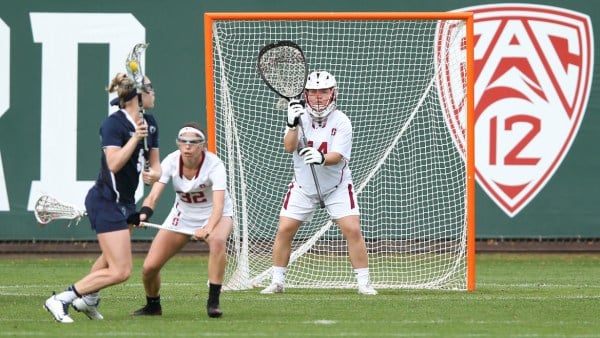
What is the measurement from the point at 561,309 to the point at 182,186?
10.9 feet

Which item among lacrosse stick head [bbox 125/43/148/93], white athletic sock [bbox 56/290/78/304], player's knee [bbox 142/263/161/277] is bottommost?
white athletic sock [bbox 56/290/78/304]

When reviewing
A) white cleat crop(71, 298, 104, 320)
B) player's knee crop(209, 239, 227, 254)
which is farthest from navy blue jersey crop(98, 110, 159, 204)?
white cleat crop(71, 298, 104, 320)

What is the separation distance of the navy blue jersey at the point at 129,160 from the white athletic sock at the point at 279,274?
3187mm

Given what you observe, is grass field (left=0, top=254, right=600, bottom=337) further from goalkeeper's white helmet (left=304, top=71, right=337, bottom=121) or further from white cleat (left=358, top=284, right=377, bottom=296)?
goalkeeper's white helmet (left=304, top=71, right=337, bottom=121)

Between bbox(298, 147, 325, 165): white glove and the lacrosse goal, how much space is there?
5.66 ft

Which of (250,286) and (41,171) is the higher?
(41,171)

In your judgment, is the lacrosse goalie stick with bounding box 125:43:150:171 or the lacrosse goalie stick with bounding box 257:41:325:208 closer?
the lacrosse goalie stick with bounding box 125:43:150:171

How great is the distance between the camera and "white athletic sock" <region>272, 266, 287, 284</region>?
12992mm

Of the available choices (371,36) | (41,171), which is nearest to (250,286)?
(371,36)

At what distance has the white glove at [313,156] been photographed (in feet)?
40.5

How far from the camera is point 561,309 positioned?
441 inches

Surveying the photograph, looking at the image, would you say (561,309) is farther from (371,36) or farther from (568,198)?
(568,198)

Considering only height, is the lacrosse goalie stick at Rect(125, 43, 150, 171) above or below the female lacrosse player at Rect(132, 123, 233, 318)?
above

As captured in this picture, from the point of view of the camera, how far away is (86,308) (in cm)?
1020
